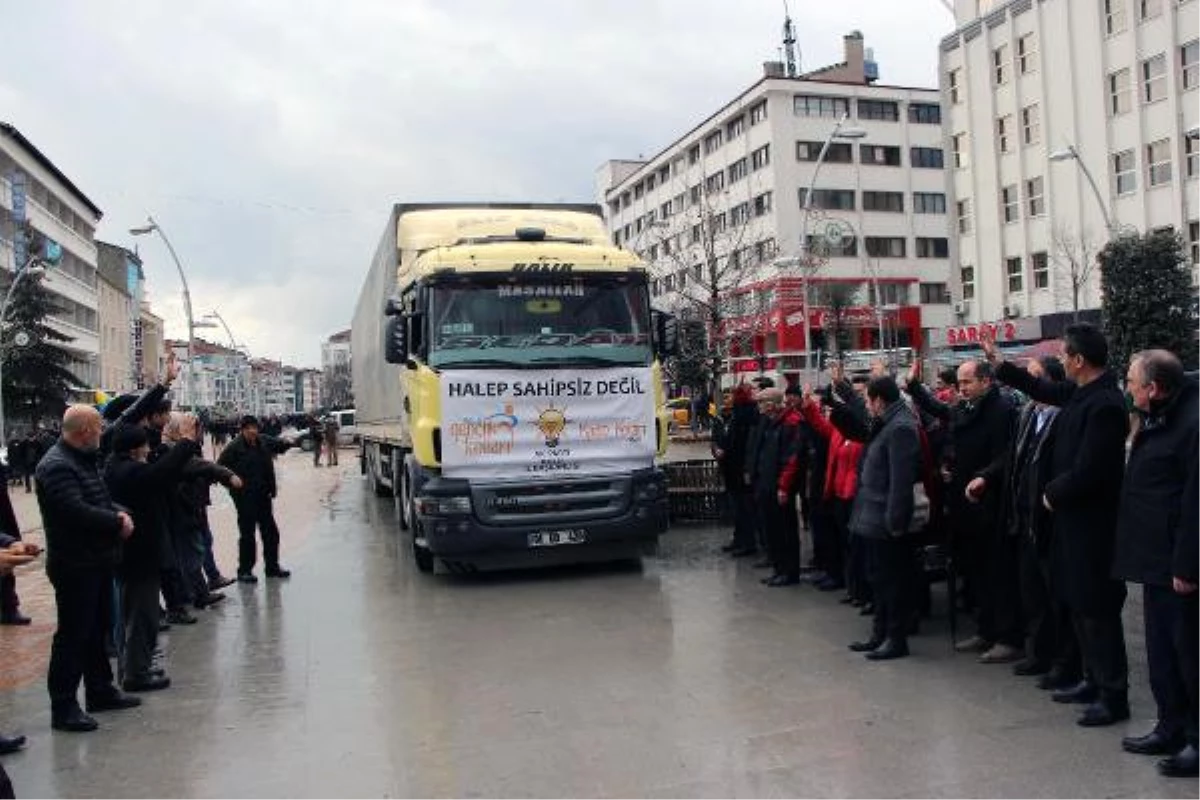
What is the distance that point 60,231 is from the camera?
67125 mm

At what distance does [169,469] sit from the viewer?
7.07 m

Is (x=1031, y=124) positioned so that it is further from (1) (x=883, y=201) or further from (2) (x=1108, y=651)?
(2) (x=1108, y=651)

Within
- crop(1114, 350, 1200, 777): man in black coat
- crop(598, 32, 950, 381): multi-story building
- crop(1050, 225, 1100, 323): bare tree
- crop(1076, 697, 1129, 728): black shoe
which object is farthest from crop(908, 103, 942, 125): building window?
crop(1114, 350, 1200, 777): man in black coat

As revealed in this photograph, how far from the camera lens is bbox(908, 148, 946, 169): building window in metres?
63.5

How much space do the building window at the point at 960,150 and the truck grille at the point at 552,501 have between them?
39726 millimetres

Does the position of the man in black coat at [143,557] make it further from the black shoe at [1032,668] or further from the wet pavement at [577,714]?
the black shoe at [1032,668]

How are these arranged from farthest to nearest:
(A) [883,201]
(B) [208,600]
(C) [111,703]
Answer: (A) [883,201] → (B) [208,600] → (C) [111,703]

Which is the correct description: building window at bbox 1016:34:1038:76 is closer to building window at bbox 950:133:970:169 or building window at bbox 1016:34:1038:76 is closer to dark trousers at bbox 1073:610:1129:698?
building window at bbox 950:133:970:169

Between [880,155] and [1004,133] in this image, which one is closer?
[1004,133]

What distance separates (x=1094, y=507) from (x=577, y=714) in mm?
3097

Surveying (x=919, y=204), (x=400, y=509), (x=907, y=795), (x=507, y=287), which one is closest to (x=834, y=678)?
(x=907, y=795)

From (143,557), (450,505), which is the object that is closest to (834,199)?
(450,505)

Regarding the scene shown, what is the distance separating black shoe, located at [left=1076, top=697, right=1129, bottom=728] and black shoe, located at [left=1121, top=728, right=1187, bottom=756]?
1.41 feet

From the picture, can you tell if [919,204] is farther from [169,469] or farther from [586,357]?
[169,469]
